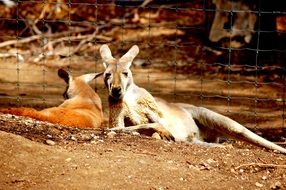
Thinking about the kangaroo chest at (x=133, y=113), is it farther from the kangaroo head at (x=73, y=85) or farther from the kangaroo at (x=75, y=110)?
the kangaroo head at (x=73, y=85)

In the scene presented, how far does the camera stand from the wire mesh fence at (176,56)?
932 centimetres

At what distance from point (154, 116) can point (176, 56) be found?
5.25m

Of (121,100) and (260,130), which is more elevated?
(121,100)

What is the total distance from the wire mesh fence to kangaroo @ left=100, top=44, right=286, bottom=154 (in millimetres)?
1203

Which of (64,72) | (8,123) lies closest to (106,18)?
(64,72)

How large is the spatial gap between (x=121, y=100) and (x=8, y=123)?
1165 mm

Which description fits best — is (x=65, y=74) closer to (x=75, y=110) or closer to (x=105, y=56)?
(x=75, y=110)

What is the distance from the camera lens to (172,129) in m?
6.91

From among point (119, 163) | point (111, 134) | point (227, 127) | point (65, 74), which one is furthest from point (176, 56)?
point (119, 163)

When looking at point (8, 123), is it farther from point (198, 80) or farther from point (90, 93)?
point (198, 80)

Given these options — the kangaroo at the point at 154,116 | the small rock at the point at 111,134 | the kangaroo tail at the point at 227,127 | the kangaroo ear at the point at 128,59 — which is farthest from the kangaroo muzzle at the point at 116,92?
the kangaroo tail at the point at 227,127

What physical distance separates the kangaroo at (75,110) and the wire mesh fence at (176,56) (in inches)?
18.2

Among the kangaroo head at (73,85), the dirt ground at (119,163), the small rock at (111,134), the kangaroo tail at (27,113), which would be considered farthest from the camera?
the kangaroo head at (73,85)

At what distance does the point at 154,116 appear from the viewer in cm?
676
